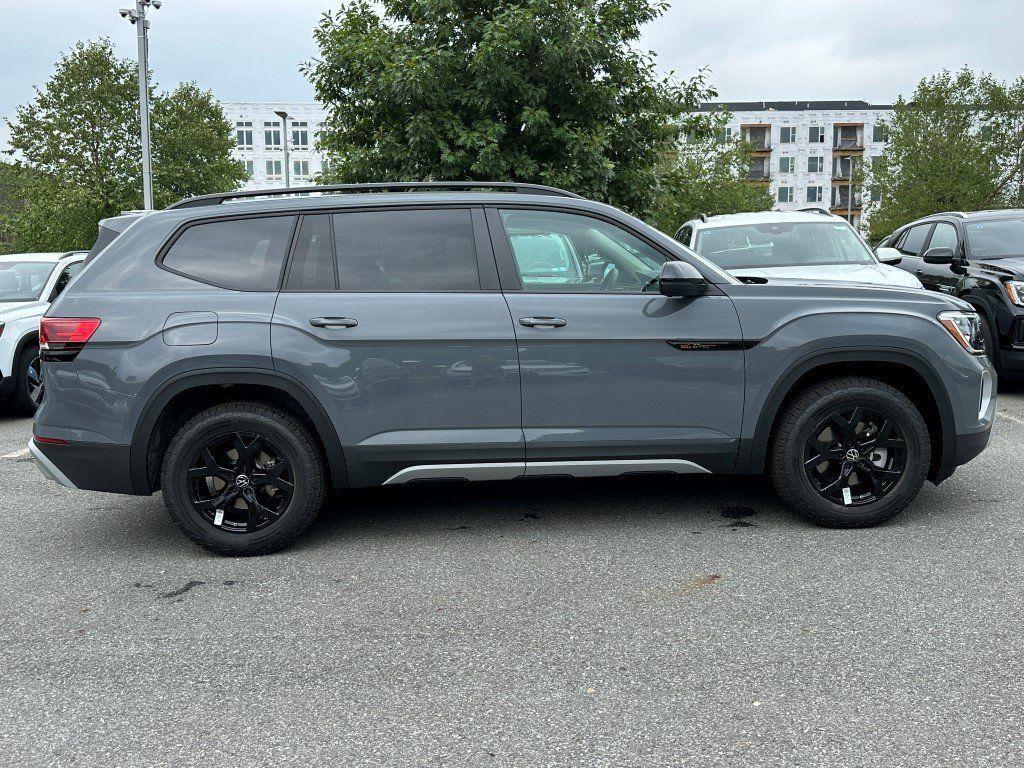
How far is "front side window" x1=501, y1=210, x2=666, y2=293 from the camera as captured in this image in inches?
175

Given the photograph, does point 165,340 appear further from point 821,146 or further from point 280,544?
point 821,146

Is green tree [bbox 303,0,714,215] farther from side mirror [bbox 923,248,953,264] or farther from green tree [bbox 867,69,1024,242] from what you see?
green tree [bbox 867,69,1024,242]

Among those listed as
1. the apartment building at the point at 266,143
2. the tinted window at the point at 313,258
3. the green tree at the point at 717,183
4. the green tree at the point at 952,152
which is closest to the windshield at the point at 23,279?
the tinted window at the point at 313,258

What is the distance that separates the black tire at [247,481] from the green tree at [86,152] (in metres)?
32.6

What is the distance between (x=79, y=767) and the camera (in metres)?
2.52

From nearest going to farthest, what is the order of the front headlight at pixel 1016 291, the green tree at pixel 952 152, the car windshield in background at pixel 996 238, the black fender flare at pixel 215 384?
the black fender flare at pixel 215 384, the front headlight at pixel 1016 291, the car windshield in background at pixel 996 238, the green tree at pixel 952 152

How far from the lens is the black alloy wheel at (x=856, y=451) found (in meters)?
4.50

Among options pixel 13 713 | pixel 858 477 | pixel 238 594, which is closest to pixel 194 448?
pixel 238 594

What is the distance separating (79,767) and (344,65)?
13290mm

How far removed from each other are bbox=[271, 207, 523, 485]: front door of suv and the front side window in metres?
0.24

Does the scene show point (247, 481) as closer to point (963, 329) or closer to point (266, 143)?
point (963, 329)

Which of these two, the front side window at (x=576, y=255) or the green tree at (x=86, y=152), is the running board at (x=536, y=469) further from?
the green tree at (x=86, y=152)

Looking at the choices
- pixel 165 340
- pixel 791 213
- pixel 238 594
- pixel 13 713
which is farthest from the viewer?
pixel 791 213

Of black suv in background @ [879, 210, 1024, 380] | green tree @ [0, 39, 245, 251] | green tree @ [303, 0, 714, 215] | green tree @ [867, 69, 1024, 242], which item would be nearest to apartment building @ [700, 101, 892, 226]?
green tree @ [867, 69, 1024, 242]
